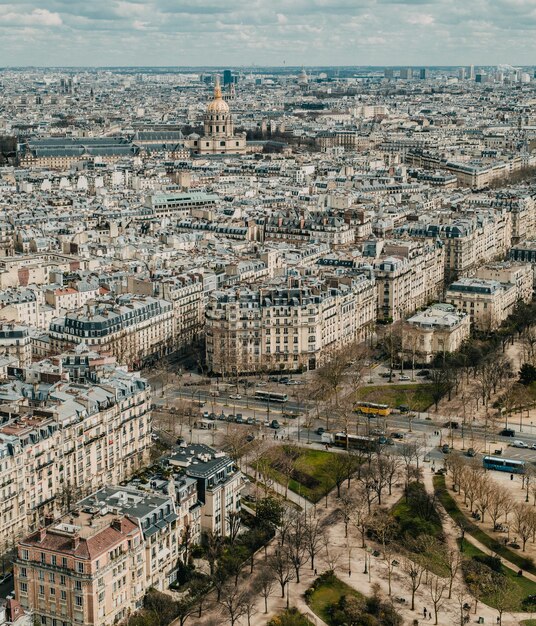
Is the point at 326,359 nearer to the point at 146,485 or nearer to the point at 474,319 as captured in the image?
the point at 474,319

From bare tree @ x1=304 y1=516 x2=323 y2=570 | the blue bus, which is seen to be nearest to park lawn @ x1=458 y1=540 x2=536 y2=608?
bare tree @ x1=304 y1=516 x2=323 y2=570

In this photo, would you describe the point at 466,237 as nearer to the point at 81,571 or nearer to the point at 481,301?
the point at 481,301

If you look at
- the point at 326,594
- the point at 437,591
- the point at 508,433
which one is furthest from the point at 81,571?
the point at 508,433

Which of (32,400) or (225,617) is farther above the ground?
(32,400)

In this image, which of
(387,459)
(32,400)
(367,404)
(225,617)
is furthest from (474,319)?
(225,617)

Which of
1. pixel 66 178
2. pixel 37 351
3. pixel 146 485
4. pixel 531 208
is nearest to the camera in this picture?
pixel 146 485

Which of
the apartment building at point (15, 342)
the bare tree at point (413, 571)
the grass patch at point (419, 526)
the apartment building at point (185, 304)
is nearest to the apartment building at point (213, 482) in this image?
the grass patch at point (419, 526)

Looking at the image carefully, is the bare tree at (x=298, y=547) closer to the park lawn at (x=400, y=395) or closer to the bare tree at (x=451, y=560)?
the bare tree at (x=451, y=560)
